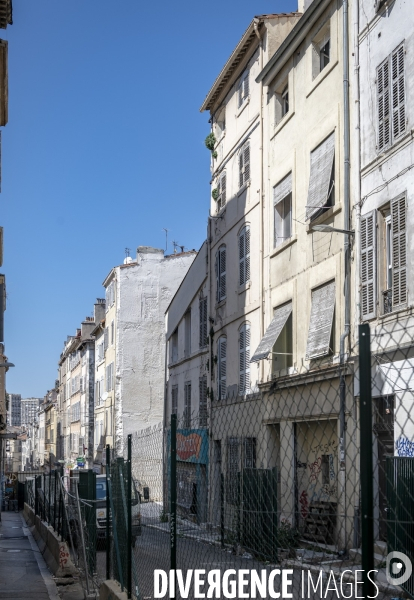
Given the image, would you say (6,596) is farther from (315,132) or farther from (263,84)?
(263,84)

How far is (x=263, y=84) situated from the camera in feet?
84.6

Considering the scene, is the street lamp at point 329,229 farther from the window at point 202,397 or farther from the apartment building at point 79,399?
the apartment building at point 79,399

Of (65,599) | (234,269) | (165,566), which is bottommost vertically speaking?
(65,599)

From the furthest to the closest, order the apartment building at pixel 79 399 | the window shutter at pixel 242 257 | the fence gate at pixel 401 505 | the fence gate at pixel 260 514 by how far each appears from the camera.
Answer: the apartment building at pixel 79 399 → the window shutter at pixel 242 257 → the fence gate at pixel 260 514 → the fence gate at pixel 401 505

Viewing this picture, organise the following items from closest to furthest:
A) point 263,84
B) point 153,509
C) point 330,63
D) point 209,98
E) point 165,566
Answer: point 165,566 → point 153,509 → point 330,63 → point 263,84 → point 209,98

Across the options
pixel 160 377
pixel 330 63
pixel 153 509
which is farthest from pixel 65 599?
pixel 160 377

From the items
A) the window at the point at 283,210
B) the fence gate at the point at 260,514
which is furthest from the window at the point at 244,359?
the fence gate at the point at 260,514

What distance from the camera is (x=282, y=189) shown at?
78.9 ft

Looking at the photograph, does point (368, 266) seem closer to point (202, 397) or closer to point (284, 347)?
point (284, 347)

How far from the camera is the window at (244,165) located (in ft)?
90.8

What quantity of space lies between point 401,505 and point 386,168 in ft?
37.4

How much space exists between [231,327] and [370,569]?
24.4 metres

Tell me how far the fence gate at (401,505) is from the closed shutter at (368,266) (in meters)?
9.29

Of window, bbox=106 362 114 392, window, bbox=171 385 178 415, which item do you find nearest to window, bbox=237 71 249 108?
window, bbox=171 385 178 415
